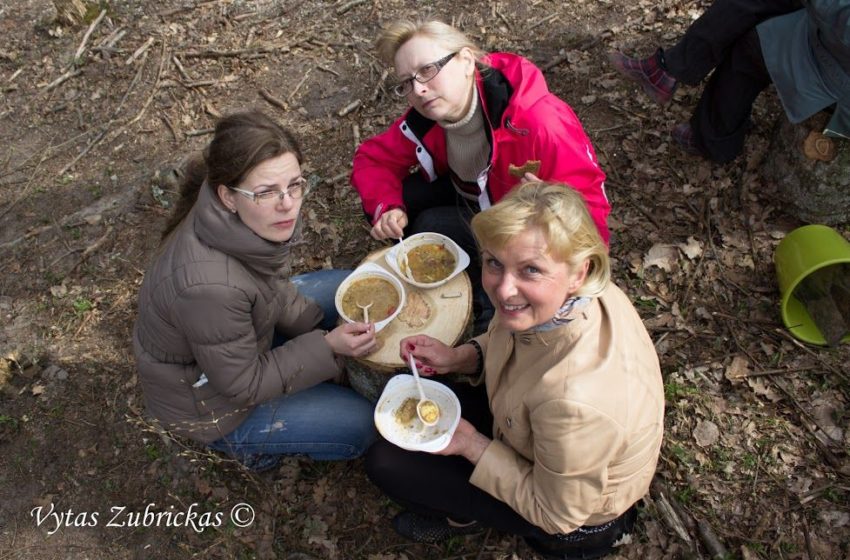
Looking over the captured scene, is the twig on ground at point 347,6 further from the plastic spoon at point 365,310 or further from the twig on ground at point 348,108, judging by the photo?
the plastic spoon at point 365,310

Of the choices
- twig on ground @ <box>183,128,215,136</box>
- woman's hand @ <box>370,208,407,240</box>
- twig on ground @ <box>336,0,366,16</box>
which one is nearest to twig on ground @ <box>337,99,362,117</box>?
twig on ground @ <box>183,128,215,136</box>

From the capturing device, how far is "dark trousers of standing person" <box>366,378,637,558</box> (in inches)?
118

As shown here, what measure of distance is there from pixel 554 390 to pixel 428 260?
154 cm

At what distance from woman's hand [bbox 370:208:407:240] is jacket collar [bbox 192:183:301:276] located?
1.07m

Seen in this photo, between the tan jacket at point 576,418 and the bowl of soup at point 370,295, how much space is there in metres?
0.86

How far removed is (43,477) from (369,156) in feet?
10.7

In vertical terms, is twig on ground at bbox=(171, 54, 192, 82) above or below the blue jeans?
above

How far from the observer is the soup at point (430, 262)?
140 inches

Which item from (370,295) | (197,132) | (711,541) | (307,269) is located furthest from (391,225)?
(197,132)

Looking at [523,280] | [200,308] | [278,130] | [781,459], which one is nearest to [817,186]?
[781,459]

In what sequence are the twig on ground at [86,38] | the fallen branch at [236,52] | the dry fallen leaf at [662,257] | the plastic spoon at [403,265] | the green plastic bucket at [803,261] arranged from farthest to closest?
the twig on ground at [86,38] → the fallen branch at [236,52] → the dry fallen leaf at [662,257] → the green plastic bucket at [803,261] → the plastic spoon at [403,265]

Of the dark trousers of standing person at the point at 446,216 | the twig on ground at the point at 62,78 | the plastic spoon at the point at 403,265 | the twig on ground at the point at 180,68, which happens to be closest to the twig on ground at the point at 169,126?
the twig on ground at the point at 180,68

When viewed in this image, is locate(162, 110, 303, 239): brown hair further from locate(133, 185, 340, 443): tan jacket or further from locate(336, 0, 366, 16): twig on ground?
locate(336, 0, 366, 16): twig on ground

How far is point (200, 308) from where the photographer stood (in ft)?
9.18
